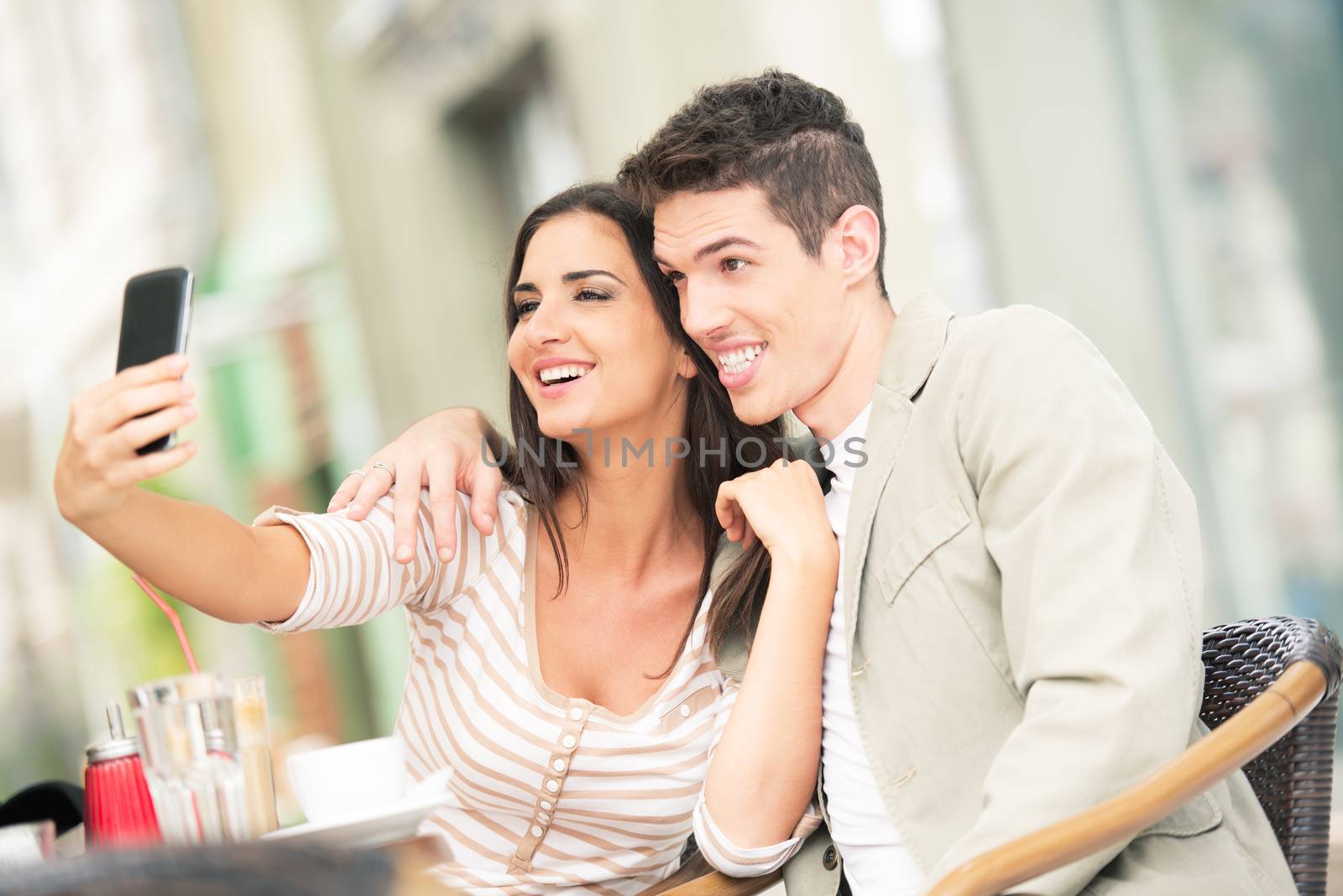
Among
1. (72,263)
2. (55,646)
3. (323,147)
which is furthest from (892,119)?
(55,646)

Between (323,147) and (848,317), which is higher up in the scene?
(323,147)

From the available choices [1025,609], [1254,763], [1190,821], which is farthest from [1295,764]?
[1025,609]

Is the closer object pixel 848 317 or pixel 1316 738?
pixel 1316 738

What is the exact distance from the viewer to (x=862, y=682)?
1759 mm

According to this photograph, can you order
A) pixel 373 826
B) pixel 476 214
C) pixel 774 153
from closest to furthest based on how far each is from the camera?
pixel 373 826 → pixel 774 153 → pixel 476 214

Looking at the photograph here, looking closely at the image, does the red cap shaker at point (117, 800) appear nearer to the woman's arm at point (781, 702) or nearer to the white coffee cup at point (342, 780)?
the white coffee cup at point (342, 780)

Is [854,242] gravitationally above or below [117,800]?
above

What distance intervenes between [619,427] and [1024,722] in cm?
108

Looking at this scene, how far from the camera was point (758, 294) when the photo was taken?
76.0 inches

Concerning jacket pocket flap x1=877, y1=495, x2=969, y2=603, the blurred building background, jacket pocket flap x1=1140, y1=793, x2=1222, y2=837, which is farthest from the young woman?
the blurred building background

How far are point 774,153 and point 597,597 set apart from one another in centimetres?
83

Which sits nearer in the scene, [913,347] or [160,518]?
[160,518]

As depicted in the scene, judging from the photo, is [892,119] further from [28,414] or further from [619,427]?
[28,414]

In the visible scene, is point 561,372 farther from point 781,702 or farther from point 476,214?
point 476,214
